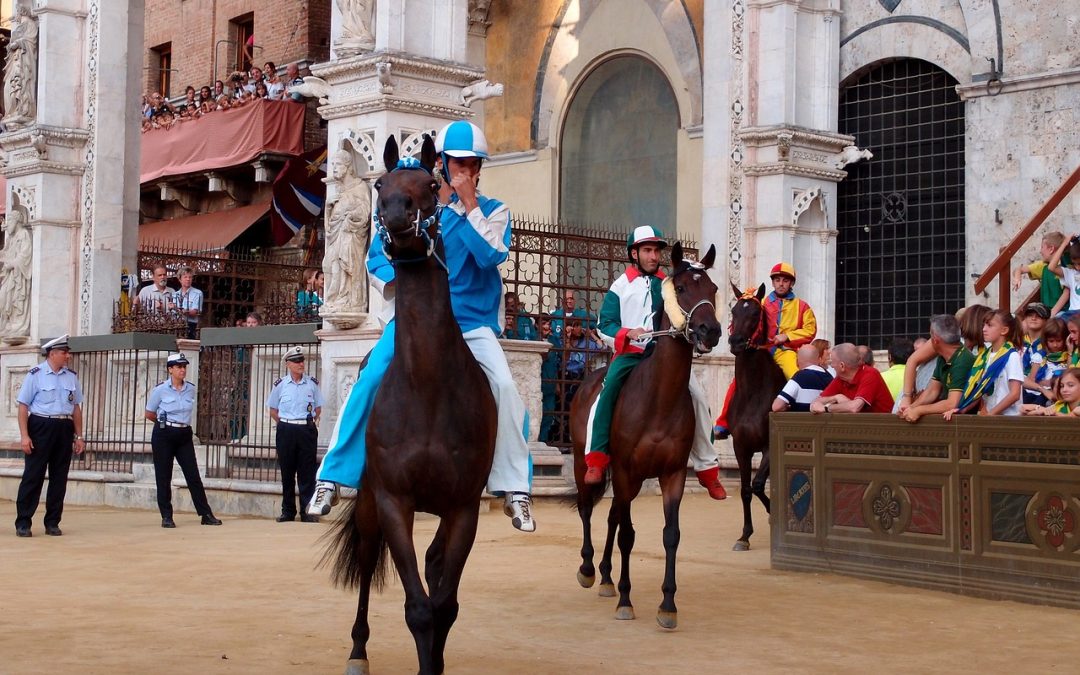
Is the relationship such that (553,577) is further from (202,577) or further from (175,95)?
(175,95)

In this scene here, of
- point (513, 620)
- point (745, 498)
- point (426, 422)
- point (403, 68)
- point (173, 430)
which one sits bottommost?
point (513, 620)

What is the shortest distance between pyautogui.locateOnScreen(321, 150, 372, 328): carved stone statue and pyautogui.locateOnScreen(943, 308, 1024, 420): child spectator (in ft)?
24.6

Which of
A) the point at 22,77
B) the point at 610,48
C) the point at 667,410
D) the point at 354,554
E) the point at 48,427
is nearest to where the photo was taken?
the point at 354,554

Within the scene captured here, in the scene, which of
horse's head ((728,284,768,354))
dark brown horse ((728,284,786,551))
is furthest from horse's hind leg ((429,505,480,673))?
dark brown horse ((728,284,786,551))

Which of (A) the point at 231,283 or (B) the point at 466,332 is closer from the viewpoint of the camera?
(B) the point at 466,332

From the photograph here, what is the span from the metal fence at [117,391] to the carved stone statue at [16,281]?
118 cm

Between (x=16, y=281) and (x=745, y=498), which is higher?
(x=16, y=281)

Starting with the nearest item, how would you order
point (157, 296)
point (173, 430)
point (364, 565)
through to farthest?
1. point (364, 565)
2. point (173, 430)
3. point (157, 296)

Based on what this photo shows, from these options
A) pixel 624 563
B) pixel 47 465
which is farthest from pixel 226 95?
pixel 624 563

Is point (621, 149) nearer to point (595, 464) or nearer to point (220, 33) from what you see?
point (220, 33)

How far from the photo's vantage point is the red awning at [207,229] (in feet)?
97.6

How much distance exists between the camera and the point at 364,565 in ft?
24.9

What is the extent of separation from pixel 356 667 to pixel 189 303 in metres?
16.3

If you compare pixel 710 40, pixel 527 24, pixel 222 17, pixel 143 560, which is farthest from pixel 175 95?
pixel 143 560
